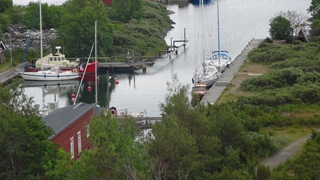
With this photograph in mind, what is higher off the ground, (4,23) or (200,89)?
(4,23)

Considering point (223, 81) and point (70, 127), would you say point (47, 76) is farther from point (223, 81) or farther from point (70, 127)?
point (70, 127)

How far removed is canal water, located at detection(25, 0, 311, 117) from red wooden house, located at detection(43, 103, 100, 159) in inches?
431

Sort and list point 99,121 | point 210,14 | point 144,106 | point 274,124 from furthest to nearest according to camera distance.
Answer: point 210,14, point 144,106, point 274,124, point 99,121

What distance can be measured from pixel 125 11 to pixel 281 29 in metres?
17.8

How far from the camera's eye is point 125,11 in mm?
68688

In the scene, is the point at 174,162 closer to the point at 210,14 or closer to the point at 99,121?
the point at 99,121

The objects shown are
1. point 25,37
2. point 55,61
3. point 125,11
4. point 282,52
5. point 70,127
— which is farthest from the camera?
point 125,11

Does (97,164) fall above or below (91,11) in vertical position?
below

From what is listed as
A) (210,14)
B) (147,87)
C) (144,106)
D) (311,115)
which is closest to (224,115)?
(311,115)

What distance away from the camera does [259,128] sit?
25.7 meters

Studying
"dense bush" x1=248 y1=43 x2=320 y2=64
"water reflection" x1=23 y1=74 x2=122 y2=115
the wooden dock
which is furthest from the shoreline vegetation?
"dense bush" x1=248 y1=43 x2=320 y2=64

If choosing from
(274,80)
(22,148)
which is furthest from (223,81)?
(22,148)

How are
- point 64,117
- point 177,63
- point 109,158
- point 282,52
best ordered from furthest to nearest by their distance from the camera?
point 177,63
point 282,52
point 64,117
point 109,158

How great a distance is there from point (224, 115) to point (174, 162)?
4.02 meters
